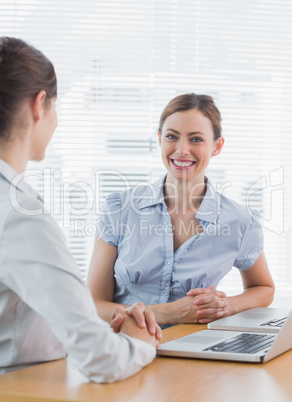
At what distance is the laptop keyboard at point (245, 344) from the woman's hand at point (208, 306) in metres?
0.32

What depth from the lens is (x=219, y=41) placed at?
11.2 feet

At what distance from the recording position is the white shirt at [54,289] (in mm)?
1012

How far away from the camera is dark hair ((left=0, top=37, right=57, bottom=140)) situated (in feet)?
3.81

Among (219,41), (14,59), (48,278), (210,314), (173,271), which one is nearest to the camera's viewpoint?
(48,278)

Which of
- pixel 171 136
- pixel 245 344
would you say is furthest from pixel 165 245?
pixel 245 344

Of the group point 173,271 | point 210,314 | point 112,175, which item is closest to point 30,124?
point 210,314

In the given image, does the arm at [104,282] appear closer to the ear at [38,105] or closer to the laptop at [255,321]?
the laptop at [255,321]

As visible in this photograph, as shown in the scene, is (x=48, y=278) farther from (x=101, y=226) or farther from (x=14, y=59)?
(x=101, y=226)

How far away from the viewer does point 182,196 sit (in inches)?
92.4

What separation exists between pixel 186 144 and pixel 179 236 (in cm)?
40

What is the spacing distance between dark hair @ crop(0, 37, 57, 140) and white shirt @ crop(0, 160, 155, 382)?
0.17 m

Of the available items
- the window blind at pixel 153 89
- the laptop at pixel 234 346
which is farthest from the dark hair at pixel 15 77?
the window blind at pixel 153 89

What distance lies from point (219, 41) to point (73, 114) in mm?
1009

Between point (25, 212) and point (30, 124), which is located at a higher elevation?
point (30, 124)
